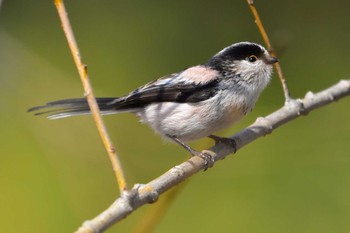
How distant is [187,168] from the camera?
4.04 ft

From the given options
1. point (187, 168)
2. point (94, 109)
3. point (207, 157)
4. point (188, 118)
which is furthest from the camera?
point (188, 118)

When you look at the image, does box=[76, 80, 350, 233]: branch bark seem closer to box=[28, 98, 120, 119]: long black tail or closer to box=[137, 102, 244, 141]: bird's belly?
box=[137, 102, 244, 141]: bird's belly

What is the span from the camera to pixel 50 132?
1.91 m

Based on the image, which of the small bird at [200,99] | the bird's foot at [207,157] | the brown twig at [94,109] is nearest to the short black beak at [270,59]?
the small bird at [200,99]

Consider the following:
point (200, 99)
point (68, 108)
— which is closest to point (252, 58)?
point (200, 99)

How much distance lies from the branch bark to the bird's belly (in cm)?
5

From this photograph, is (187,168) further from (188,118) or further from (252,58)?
(252,58)

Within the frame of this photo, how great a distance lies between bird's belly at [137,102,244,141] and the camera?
151 cm

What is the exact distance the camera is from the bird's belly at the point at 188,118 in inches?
59.6

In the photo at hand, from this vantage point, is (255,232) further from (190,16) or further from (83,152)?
(190,16)

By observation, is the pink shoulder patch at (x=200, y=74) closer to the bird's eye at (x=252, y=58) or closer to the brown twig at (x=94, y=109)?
the bird's eye at (x=252, y=58)

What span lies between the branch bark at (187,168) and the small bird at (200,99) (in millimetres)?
42

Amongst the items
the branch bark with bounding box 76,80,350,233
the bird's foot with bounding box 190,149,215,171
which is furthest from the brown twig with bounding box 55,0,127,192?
the bird's foot with bounding box 190,149,215,171

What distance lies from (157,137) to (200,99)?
1.65 feet
